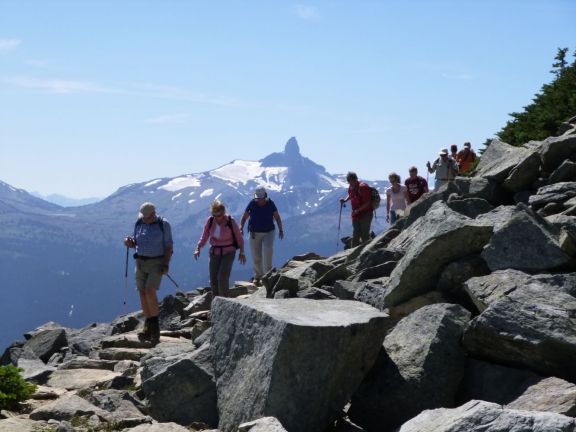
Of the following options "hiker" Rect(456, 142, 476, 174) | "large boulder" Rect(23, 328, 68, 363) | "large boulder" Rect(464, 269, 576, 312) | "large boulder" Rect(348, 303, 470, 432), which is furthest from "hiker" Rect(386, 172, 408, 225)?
"large boulder" Rect(348, 303, 470, 432)

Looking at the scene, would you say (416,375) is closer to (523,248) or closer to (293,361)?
(293,361)

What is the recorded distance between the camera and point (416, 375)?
9.70 m

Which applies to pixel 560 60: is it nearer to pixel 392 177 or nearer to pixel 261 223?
pixel 392 177

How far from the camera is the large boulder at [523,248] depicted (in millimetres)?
11727

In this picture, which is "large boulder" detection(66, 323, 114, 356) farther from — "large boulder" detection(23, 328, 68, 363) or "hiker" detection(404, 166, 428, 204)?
"hiker" detection(404, 166, 428, 204)

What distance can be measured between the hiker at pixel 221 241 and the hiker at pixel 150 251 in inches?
68.6

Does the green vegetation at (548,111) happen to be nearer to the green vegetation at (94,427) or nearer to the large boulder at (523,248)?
the large boulder at (523,248)

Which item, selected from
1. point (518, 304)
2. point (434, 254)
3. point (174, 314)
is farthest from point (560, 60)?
point (518, 304)

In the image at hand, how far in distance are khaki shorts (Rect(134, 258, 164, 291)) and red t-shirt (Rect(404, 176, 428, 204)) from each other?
1144 centimetres

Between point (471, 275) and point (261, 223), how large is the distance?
→ 1218 cm

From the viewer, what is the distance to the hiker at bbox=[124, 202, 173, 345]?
17422 mm

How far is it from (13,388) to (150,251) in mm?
5586

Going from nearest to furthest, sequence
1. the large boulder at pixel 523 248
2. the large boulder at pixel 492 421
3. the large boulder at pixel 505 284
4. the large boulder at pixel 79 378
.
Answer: the large boulder at pixel 492 421
the large boulder at pixel 505 284
the large boulder at pixel 523 248
the large boulder at pixel 79 378

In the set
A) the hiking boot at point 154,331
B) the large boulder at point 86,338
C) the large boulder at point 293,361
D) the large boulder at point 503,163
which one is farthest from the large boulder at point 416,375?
the large boulder at point 86,338
